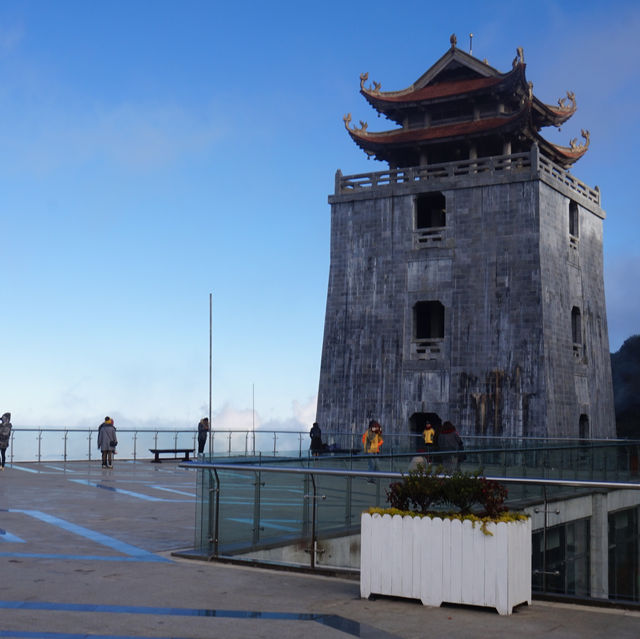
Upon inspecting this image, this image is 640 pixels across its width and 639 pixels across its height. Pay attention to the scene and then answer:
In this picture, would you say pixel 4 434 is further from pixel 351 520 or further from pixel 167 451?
pixel 351 520

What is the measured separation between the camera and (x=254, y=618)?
7.31m

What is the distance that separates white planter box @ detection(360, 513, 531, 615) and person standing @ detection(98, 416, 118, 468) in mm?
20563

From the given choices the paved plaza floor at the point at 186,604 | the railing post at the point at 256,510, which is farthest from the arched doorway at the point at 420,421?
the railing post at the point at 256,510

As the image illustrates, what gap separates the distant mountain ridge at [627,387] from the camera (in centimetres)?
5754

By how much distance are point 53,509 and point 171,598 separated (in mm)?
8362

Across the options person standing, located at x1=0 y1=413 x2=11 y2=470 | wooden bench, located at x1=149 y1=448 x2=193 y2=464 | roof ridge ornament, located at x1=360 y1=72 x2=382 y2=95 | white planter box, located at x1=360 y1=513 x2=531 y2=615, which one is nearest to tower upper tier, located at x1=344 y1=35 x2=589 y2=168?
roof ridge ornament, located at x1=360 y1=72 x2=382 y2=95

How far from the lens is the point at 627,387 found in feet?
201

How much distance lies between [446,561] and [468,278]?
27062mm

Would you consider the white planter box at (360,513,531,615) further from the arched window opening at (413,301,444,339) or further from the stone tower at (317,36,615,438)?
the arched window opening at (413,301,444,339)

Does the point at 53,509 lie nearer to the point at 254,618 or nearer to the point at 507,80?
the point at 254,618

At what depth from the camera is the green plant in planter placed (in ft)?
26.2

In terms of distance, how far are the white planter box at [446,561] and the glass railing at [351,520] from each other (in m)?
0.66


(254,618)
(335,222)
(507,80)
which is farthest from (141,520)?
(507,80)

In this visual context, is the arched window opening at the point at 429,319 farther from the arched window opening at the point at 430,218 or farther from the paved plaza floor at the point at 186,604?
the paved plaza floor at the point at 186,604
